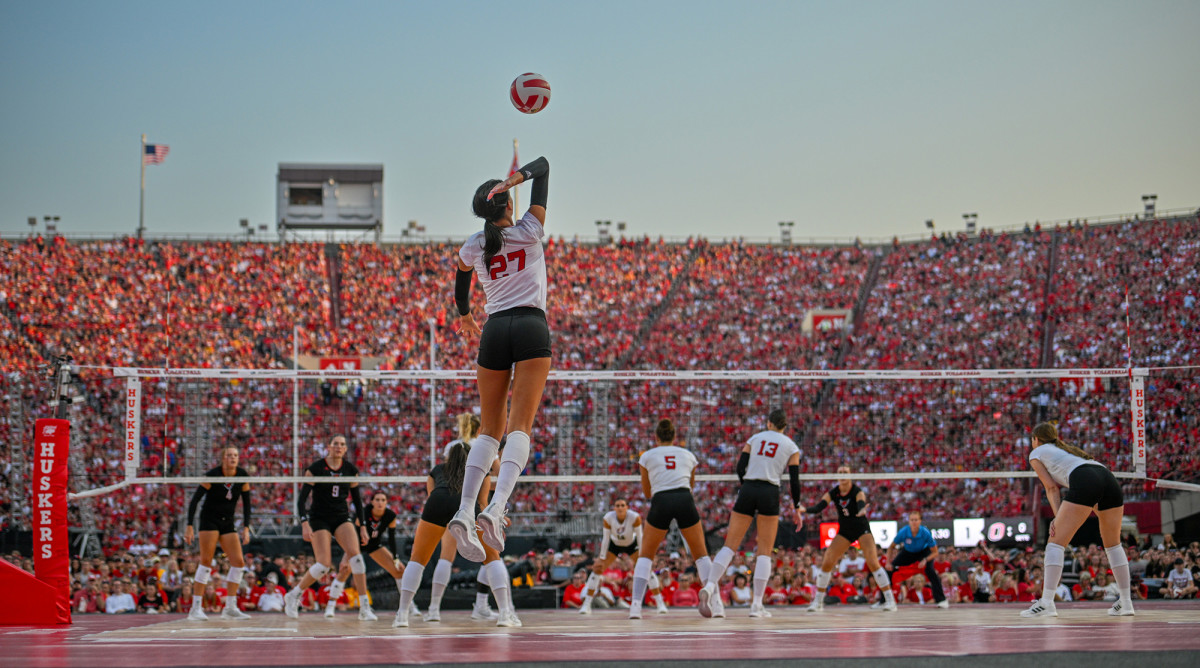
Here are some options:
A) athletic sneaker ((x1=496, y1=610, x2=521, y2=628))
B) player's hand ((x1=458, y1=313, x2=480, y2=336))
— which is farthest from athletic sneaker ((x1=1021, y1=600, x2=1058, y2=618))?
player's hand ((x1=458, y1=313, x2=480, y2=336))

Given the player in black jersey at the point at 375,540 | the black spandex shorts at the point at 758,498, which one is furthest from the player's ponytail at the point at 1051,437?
the player in black jersey at the point at 375,540

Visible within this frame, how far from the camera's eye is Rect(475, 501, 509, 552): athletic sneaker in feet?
19.1

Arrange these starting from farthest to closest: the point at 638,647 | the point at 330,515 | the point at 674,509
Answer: the point at 330,515 → the point at 674,509 → the point at 638,647

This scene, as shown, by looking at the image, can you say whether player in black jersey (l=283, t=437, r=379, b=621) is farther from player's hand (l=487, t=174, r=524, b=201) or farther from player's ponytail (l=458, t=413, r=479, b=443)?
player's hand (l=487, t=174, r=524, b=201)

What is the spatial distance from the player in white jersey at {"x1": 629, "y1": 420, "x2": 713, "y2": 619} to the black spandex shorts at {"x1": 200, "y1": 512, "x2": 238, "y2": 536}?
14.9ft

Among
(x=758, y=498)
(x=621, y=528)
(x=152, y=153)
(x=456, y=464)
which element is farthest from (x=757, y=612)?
(x=152, y=153)

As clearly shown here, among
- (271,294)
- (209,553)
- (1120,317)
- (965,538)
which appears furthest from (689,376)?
(271,294)

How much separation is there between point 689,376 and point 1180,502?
610 inches

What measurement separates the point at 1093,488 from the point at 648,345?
25410 mm

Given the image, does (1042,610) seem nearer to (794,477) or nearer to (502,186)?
(794,477)

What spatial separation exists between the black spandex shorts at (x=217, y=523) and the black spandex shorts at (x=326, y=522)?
1133mm

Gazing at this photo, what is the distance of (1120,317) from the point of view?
3120cm

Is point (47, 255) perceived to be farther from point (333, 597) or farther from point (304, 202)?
point (333, 597)

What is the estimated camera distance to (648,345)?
113ft
